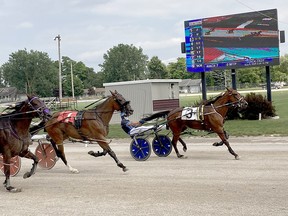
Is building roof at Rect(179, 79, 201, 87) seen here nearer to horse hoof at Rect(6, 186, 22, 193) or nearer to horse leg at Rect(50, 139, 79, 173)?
horse leg at Rect(50, 139, 79, 173)

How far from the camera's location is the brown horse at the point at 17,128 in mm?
8453

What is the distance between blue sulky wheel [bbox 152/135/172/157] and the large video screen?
1214 centimetres

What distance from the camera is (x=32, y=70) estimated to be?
9419 centimetres

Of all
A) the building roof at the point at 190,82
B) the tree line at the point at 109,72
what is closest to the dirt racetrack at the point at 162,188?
the tree line at the point at 109,72

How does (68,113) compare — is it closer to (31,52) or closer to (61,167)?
(61,167)

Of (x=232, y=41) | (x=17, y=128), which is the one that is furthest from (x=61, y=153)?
(x=232, y=41)

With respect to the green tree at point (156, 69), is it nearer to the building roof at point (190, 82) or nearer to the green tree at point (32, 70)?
the building roof at point (190, 82)

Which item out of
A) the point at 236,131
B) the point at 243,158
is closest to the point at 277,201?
the point at 243,158

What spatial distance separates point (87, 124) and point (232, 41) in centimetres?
1509

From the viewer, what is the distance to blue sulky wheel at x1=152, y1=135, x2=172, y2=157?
1256 centimetres

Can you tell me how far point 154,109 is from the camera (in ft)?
87.1

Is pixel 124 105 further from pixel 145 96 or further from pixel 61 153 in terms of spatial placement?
pixel 145 96

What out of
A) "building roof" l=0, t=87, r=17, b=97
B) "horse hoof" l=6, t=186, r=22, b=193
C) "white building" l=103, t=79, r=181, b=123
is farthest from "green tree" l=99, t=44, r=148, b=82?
"horse hoof" l=6, t=186, r=22, b=193

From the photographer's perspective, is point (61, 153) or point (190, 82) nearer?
point (61, 153)
